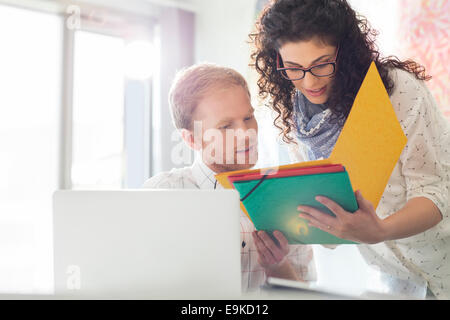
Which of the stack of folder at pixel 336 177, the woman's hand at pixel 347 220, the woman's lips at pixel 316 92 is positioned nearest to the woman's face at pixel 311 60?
the woman's lips at pixel 316 92

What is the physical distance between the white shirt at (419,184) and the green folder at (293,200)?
0.73 feet

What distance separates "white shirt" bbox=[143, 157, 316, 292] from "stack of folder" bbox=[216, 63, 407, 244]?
0.12 meters

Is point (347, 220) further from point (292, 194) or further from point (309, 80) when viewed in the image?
point (309, 80)

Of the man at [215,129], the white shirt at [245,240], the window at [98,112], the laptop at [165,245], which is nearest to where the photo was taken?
the laptop at [165,245]

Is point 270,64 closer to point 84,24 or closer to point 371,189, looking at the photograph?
point 371,189

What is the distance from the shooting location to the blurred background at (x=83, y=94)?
1.77 m

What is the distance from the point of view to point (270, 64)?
4.11 ft

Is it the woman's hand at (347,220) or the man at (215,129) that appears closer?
the woman's hand at (347,220)

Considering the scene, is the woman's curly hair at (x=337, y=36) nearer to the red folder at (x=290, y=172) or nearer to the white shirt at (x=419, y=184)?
the white shirt at (x=419, y=184)

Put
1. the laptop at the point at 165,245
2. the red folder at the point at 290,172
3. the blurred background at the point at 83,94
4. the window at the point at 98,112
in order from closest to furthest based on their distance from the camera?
1. the laptop at the point at 165,245
2. the red folder at the point at 290,172
3. the blurred background at the point at 83,94
4. the window at the point at 98,112

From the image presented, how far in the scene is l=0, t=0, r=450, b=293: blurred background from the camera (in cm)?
177

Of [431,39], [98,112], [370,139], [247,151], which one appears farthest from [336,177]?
[98,112]
